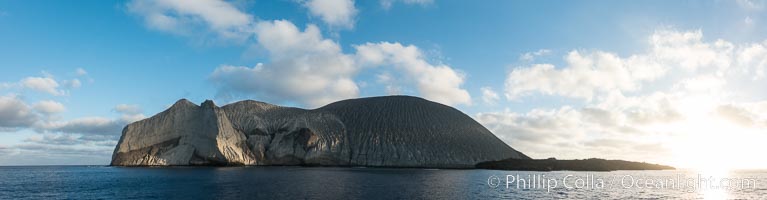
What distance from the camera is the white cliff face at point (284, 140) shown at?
146m

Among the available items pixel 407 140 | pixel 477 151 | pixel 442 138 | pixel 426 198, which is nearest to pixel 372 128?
pixel 407 140

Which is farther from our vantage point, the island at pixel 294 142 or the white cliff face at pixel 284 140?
the island at pixel 294 142

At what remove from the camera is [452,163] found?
591 ft

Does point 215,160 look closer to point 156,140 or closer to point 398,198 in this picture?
point 156,140

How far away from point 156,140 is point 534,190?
116 metres

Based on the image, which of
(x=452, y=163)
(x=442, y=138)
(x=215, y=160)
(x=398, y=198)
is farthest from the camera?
(x=442, y=138)

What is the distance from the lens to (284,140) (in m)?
168

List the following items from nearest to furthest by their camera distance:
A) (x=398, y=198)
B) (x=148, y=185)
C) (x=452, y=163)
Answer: (x=398, y=198) → (x=148, y=185) → (x=452, y=163)

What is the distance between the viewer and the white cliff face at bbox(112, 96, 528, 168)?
146 m

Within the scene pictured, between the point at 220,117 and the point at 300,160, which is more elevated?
the point at 220,117

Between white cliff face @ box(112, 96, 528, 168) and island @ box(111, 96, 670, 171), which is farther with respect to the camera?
island @ box(111, 96, 670, 171)

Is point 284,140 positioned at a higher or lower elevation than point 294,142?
higher

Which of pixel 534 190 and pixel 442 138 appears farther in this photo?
pixel 442 138

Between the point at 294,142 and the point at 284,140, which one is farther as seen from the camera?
the point at 284,140
